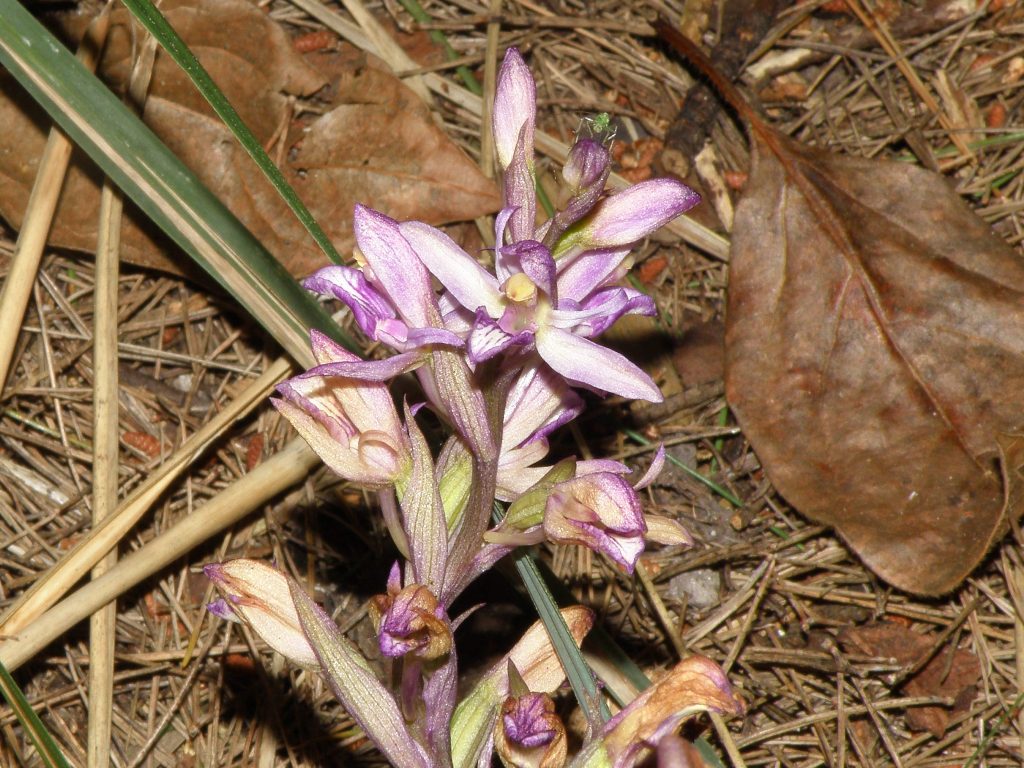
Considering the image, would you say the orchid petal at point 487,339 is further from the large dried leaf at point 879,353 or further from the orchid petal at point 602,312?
the large dried leaf at point 879,353

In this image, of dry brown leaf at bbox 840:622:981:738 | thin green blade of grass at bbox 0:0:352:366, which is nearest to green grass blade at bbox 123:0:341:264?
thin green blade of grass at bbox 0:0:352:366

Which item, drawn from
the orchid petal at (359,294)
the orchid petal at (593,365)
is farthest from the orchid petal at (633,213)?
the orchid petal at (359,294)

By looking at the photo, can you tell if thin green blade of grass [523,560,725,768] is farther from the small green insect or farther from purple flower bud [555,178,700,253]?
the small green insect

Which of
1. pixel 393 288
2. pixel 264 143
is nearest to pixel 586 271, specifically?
pixel 393 288

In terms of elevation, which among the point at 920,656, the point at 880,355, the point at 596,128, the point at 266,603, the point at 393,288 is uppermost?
the point at 596,128

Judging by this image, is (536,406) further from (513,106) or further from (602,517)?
(513,106)
